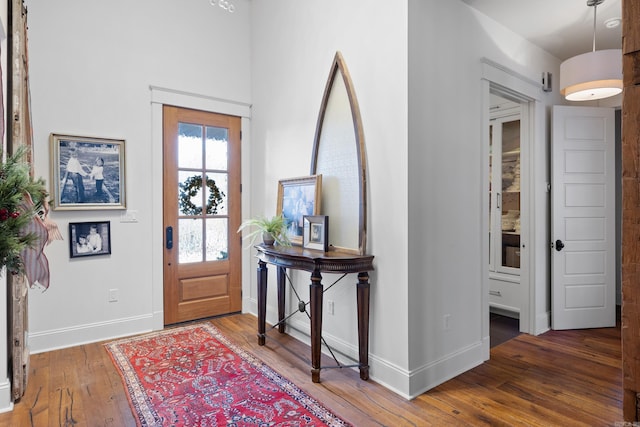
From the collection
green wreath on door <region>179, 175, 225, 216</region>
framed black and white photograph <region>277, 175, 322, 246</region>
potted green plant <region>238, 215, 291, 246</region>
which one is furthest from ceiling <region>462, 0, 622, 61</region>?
green wreath on door <region>179, 175, 225, 216</region>

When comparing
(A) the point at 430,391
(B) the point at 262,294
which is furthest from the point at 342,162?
(A) the point at 430,391

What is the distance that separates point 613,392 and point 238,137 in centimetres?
394

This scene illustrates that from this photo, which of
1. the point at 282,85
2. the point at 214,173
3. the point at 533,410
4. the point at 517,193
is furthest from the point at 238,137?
the point at 533,410

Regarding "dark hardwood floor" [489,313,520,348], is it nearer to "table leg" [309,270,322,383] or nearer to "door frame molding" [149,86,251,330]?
"table leg" [309,270,322,383]

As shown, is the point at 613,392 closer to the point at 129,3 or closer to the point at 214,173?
the point at 214,173

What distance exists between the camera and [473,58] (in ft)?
9.29

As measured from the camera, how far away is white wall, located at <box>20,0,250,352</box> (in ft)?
10.2

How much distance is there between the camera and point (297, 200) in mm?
3246

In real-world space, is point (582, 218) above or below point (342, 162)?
below

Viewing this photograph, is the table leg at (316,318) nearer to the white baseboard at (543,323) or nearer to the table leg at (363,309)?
the table leg at (363,309)

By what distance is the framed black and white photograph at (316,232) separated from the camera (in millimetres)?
2783

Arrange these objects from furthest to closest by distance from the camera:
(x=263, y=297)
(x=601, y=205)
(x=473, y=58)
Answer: (x=601, y=205) → (x=263, y=297) → (x=473, y=58)

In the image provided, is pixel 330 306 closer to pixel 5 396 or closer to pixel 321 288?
pixel 321 288

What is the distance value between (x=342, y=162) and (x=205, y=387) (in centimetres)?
190
